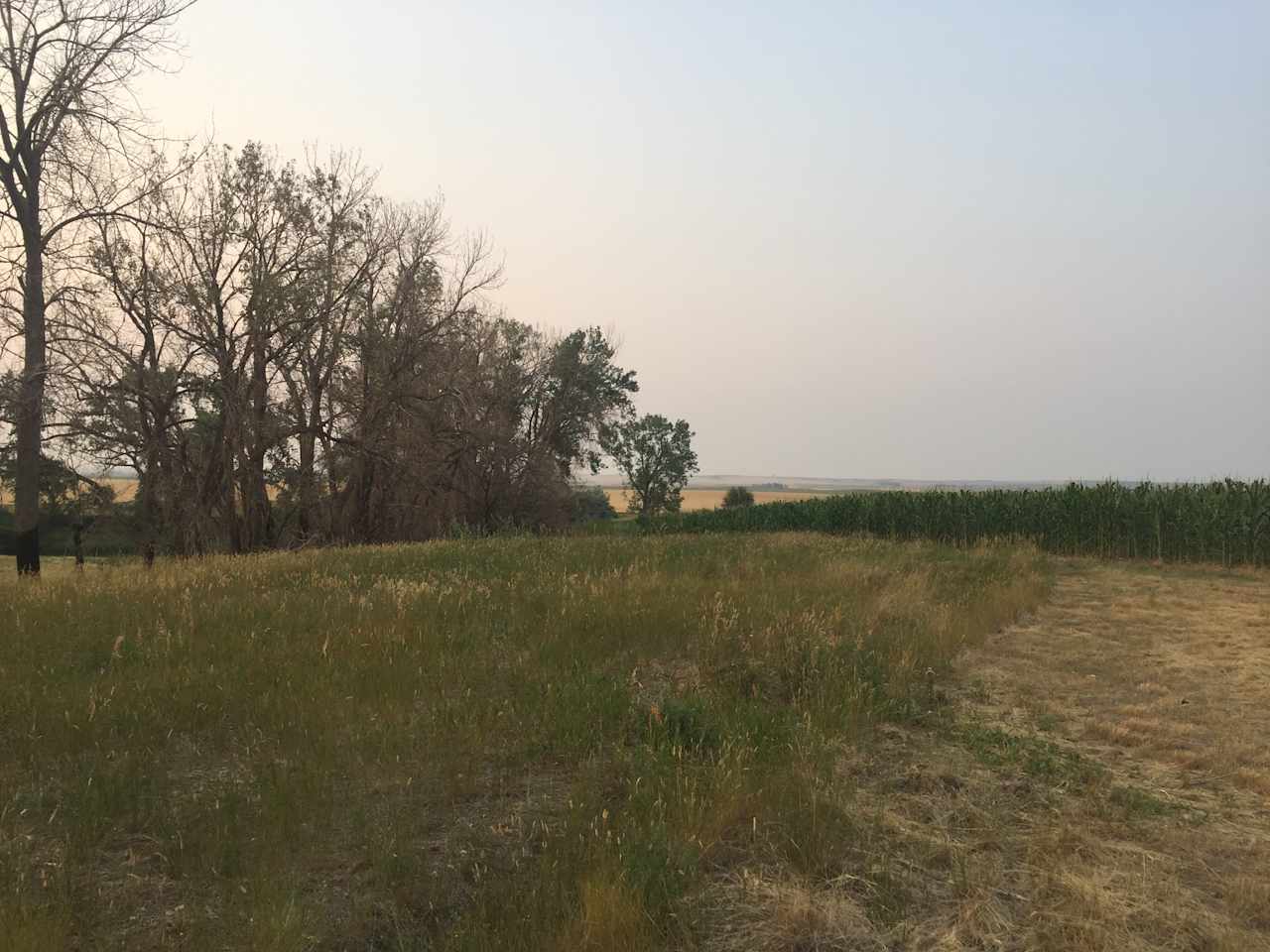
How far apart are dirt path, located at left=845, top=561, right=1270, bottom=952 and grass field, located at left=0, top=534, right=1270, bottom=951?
22 mm

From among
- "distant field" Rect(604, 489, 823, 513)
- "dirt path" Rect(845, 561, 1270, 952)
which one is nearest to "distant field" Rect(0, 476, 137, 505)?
"dirt path" Rect(845, 561, 1270, 952)

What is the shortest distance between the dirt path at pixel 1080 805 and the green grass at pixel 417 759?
1.09 ft

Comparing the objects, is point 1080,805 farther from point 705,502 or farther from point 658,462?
point 705,502

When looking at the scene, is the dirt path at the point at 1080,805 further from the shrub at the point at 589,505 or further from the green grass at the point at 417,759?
the shrub at the point at 589,505

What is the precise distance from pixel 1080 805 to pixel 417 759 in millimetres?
3950

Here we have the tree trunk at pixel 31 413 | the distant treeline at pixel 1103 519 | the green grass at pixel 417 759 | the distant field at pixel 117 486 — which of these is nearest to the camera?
the green grass at pixel 417 759

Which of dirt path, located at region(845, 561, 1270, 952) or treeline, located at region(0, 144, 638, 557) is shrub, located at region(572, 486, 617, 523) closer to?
treeline, located at region(0, 144, 638, 557)

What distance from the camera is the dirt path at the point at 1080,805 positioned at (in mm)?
3068

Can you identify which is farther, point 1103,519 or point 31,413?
point 1103,519

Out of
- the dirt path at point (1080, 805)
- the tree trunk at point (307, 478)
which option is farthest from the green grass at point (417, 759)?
the tree trunk at point (307, 478)

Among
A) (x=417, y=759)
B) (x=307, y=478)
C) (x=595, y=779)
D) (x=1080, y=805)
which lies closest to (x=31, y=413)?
(x=307, y=478)

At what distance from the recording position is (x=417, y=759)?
4316 mm

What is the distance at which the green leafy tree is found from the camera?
71438 millimetres

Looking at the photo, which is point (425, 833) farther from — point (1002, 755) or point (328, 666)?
point (1002, 755)
